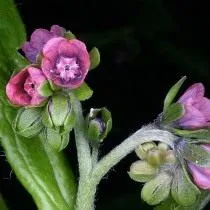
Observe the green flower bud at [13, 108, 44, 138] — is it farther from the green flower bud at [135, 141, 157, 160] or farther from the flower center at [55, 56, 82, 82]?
the green flower bud at [135, 141, 157, 160]

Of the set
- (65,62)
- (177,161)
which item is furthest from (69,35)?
(177,161)

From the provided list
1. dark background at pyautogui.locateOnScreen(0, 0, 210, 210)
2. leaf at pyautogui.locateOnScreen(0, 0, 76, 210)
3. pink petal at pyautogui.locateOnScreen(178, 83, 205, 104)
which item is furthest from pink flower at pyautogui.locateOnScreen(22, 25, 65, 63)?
dark background at pyautogui.locateOnScreen(0, 0, 210, 210)

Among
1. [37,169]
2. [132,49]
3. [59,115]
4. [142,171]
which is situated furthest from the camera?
[132,49]

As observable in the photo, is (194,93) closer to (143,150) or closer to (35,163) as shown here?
(143,150)

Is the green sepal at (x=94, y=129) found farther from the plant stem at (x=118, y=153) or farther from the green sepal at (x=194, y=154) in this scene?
the green sepal at (x=194, y=154)

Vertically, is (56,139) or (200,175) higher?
(56,139)

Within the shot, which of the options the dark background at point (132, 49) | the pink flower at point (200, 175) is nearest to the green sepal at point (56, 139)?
the pink flower at point (200, 175)
